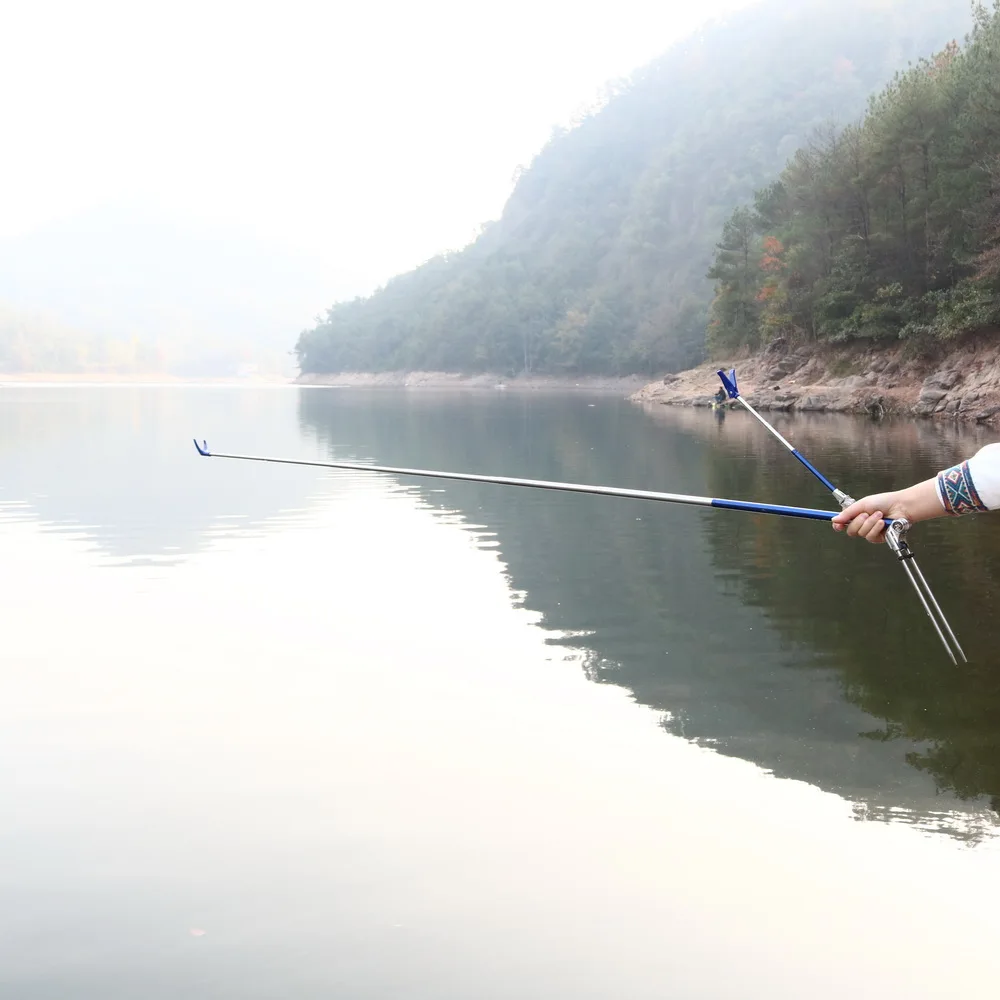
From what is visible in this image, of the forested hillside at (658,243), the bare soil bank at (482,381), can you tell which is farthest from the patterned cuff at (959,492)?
the forested hillside at (658,243)

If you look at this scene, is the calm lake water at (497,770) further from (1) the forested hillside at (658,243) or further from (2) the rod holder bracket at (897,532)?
(1) the forested hillside at (658,243)

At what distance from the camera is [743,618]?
10492 mm

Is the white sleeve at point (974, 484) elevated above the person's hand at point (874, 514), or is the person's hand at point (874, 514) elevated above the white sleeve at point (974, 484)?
the white sleeve at point (974, 484)

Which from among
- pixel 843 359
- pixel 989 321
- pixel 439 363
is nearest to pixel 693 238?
pixel 439 363

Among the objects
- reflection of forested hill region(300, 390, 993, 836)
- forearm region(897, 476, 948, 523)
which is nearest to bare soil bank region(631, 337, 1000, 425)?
reflection of forested hill region(300, 390, 993, 836)

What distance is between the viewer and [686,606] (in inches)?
434

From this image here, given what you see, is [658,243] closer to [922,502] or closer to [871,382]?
[871,382]

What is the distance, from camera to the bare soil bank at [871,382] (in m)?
43.1

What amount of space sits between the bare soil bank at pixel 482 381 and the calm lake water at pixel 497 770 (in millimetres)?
112998

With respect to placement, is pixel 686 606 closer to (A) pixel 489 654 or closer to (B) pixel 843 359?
(A) pixel 489 654

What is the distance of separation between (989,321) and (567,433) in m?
18.7

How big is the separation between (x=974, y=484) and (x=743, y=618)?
261 inches

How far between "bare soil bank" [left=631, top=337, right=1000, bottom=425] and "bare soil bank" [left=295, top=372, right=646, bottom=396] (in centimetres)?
5627

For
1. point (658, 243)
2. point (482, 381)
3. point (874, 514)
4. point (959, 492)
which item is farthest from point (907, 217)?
point (658, 243)
